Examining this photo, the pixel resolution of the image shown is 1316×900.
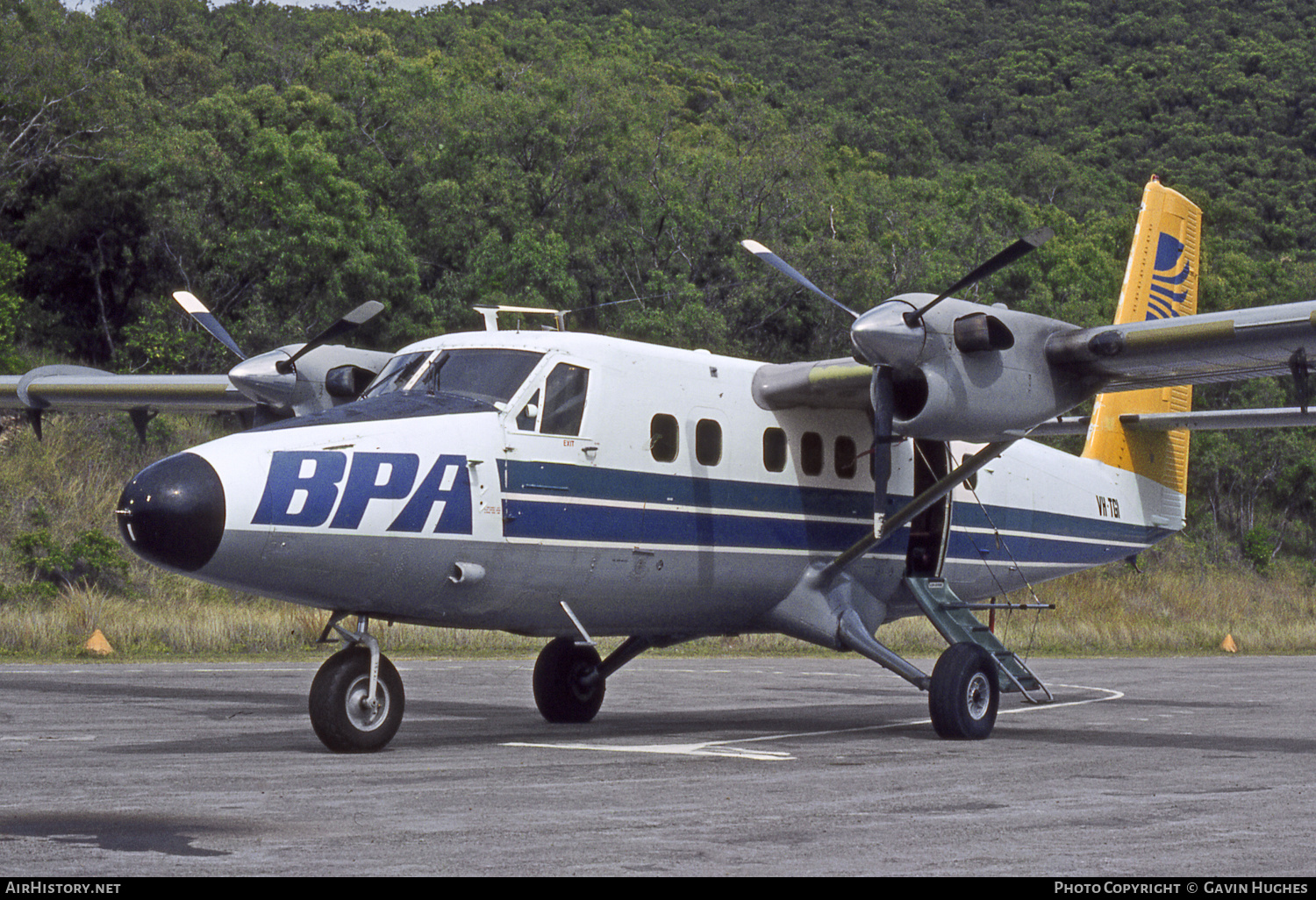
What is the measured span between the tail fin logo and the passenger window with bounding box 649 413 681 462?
771cm

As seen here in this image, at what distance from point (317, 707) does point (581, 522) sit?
8.89 feet

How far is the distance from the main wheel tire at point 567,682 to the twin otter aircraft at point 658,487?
3 cm

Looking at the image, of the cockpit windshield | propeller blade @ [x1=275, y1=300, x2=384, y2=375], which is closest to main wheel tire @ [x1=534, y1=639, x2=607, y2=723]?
the cockpit windshield

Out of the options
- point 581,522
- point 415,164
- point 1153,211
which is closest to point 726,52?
point 415,164

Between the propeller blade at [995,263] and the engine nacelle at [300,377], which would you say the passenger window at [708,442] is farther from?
the engine nacelle at [300,377]

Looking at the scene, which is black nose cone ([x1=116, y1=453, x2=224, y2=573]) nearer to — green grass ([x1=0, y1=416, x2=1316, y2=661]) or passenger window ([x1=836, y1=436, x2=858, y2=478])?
passenger window ([x1=836, y1=436, x2=858, y2=478])

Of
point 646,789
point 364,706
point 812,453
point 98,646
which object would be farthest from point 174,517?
point 98,646

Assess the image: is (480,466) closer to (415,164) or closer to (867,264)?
(867,264)

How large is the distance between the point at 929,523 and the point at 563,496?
505cm

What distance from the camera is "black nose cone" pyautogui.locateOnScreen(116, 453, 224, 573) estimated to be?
9.84 m

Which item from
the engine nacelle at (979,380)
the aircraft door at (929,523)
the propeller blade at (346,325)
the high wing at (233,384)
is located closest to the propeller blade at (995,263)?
the engine nacelle at (979,380)

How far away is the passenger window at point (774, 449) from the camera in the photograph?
46.1 feet

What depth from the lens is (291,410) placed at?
1523 cm
